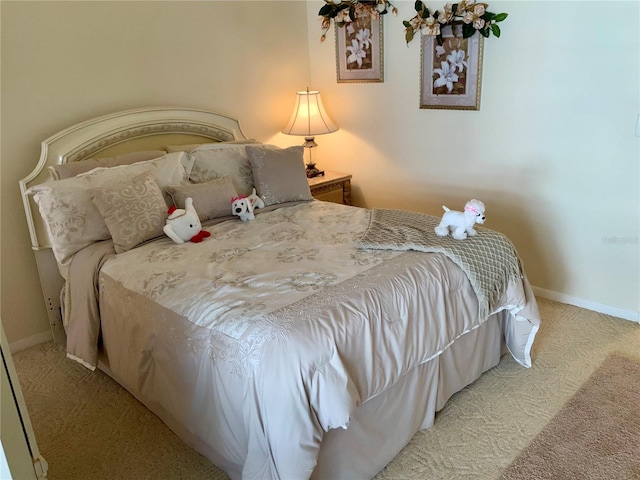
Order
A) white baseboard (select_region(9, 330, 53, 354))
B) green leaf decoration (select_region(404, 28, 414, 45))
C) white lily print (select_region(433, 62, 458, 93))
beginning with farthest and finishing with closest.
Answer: green leaf decoration (select_region(404, 28, 414, 45)) < white lily print (select_region(433, 62, 458, 93)) < white baseboard (select_region(9, 330, 53, 354))

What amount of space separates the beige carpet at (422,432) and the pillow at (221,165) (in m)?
1.23

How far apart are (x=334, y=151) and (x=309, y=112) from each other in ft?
1.53

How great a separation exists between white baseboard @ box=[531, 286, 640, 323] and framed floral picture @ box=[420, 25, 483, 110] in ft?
4.14

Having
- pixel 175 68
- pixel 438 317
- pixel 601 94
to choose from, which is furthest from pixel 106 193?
Answer: pixel 601 94

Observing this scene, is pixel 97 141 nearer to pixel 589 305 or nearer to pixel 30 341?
pixel 30 341

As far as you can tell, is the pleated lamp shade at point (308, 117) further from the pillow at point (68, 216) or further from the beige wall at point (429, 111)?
the pillow at point (68, 216)

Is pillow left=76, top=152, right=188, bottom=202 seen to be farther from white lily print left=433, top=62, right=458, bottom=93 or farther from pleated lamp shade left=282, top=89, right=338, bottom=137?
white lily print left=433, top=62, right=458, bottom=93

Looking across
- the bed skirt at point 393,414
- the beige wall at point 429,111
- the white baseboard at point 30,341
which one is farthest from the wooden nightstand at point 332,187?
the white baseboard at point 30,341

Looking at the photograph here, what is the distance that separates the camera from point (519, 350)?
8.29 ft

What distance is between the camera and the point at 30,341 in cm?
297

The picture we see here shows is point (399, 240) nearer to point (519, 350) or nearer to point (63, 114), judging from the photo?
point (519, 350)

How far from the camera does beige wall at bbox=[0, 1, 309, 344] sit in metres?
2.70

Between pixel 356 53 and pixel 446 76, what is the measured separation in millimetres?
783

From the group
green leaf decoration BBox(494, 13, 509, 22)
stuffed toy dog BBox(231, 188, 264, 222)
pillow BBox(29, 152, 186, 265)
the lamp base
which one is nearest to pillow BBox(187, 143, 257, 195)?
stuffed toy dog BBox(231, 188, 264, 222)
